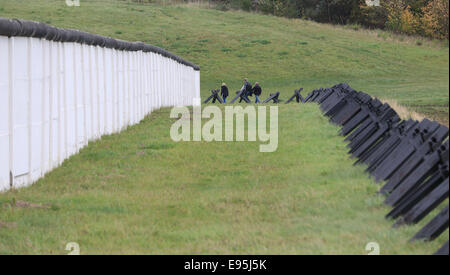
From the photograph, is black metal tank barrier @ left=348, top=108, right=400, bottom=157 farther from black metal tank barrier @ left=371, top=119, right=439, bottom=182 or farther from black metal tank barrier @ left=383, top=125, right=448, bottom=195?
black metal tank barrier @ left=383, top=125, right=448, bottom=195

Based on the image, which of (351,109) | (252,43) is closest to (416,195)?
(351,109)

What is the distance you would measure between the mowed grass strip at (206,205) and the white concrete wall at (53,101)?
0.39 m

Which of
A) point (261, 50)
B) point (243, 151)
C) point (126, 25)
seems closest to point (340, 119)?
point (243, 151)

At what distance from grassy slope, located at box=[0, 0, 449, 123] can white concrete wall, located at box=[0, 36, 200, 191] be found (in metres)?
31.0

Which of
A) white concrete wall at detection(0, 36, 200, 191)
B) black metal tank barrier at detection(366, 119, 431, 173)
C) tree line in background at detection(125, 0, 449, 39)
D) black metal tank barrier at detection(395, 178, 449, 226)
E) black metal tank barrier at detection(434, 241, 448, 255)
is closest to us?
black metal tank barrier at detection(434, 241, 448, 255)

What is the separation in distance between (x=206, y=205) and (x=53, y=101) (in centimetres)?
489

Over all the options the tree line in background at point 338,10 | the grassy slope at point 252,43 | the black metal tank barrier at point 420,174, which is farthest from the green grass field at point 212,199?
the tree line in background at point 338,10

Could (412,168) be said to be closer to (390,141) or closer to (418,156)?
(418,156)

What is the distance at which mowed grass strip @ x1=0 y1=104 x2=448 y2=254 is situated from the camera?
7.45 m

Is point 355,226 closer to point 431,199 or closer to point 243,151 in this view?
point 431,199

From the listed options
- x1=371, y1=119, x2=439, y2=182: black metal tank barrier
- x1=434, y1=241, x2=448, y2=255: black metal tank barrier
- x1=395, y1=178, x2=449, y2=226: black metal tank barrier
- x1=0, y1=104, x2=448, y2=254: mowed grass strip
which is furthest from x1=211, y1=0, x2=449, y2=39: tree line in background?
x1=434, y1=241, x2=448, y2=255: black metal tank barrier

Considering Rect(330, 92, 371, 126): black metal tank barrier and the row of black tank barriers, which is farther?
Rect(330, 92, 371, 126): black metal tank barrier

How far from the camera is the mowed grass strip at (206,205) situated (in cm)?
745

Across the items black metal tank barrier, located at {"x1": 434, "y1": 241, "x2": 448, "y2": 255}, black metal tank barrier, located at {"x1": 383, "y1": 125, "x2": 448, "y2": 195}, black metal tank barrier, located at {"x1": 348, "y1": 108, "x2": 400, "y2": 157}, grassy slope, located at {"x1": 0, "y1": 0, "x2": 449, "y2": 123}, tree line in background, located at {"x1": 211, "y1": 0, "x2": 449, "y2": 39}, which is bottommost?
grassy slope, located at {"x1": 0, "y1": 0, "x2": 449, "y2": 123}
